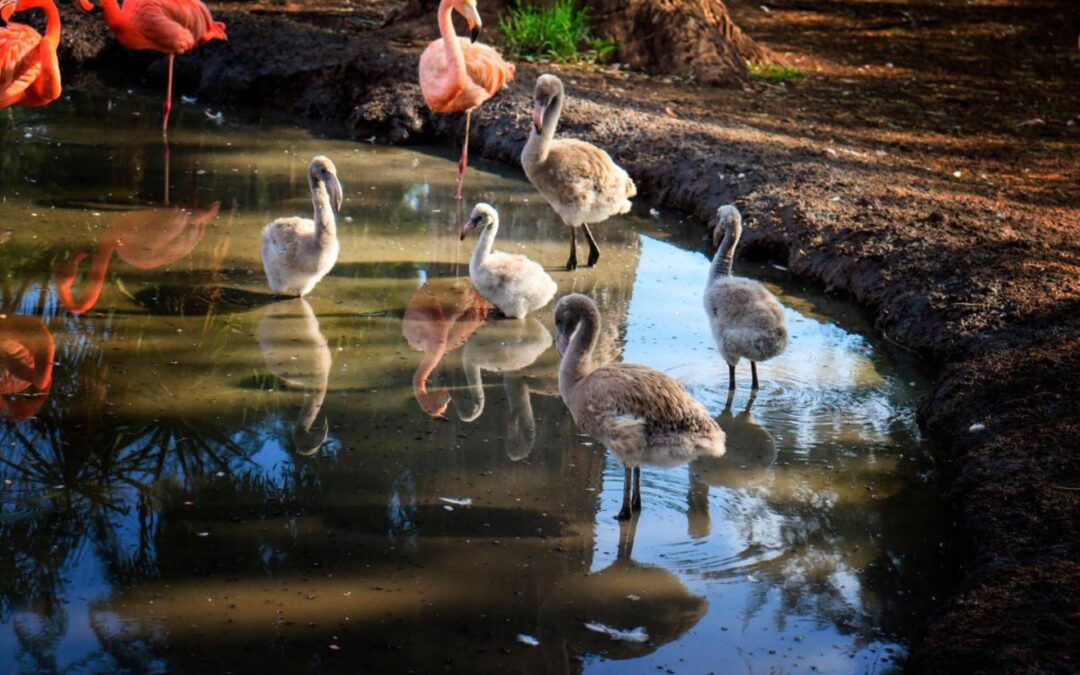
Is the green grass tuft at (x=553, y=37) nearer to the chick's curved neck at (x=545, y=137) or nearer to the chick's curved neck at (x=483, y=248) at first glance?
the chick's curved neck at (x=545, y=137)

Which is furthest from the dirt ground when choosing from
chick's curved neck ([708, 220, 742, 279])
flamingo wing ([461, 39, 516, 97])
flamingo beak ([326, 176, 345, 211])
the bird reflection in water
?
flamingo beak ([326, 176, 345, 211])

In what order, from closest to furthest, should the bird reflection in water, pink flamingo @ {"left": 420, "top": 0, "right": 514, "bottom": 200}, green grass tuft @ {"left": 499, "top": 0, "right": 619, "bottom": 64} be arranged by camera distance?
the bird reflection in water
pink flamingo @ {"left": 420, "top": 0, "right": 514, "bottom": 200}
green grass tuft @ {"left": 499, "top": 0, "right": 619, "bottom": 64}

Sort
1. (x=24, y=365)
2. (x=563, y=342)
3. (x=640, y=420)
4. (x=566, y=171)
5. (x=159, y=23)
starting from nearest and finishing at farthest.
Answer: (x=640, y=420), (x=563, y=342), (x=24, y=365), (x=566, y=171), (x=159, y=23)

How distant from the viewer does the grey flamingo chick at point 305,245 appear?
21.5ft

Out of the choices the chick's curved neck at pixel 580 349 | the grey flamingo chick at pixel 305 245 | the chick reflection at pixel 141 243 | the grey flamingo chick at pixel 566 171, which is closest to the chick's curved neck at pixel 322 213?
the grey flamingo chick at pixel 305 245

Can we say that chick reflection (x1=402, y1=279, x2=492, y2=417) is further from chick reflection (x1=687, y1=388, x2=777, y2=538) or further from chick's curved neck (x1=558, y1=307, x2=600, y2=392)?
chick reflection (x1=687, y1=388, x2=777, y2=538)

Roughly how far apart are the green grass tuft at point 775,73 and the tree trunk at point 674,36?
0.19m

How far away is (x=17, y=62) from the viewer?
26.8 feet

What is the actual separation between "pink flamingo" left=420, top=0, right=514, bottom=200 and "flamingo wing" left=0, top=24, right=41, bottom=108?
2.65 meters

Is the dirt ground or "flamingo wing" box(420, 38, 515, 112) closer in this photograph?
the dirt ground

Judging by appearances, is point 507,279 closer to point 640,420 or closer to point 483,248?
point 483,248

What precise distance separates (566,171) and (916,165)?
12.4 feet

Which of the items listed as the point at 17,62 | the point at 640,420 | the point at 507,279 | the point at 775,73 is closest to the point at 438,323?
the point at 507,279

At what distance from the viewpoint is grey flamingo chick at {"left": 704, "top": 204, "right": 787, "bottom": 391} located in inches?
224
